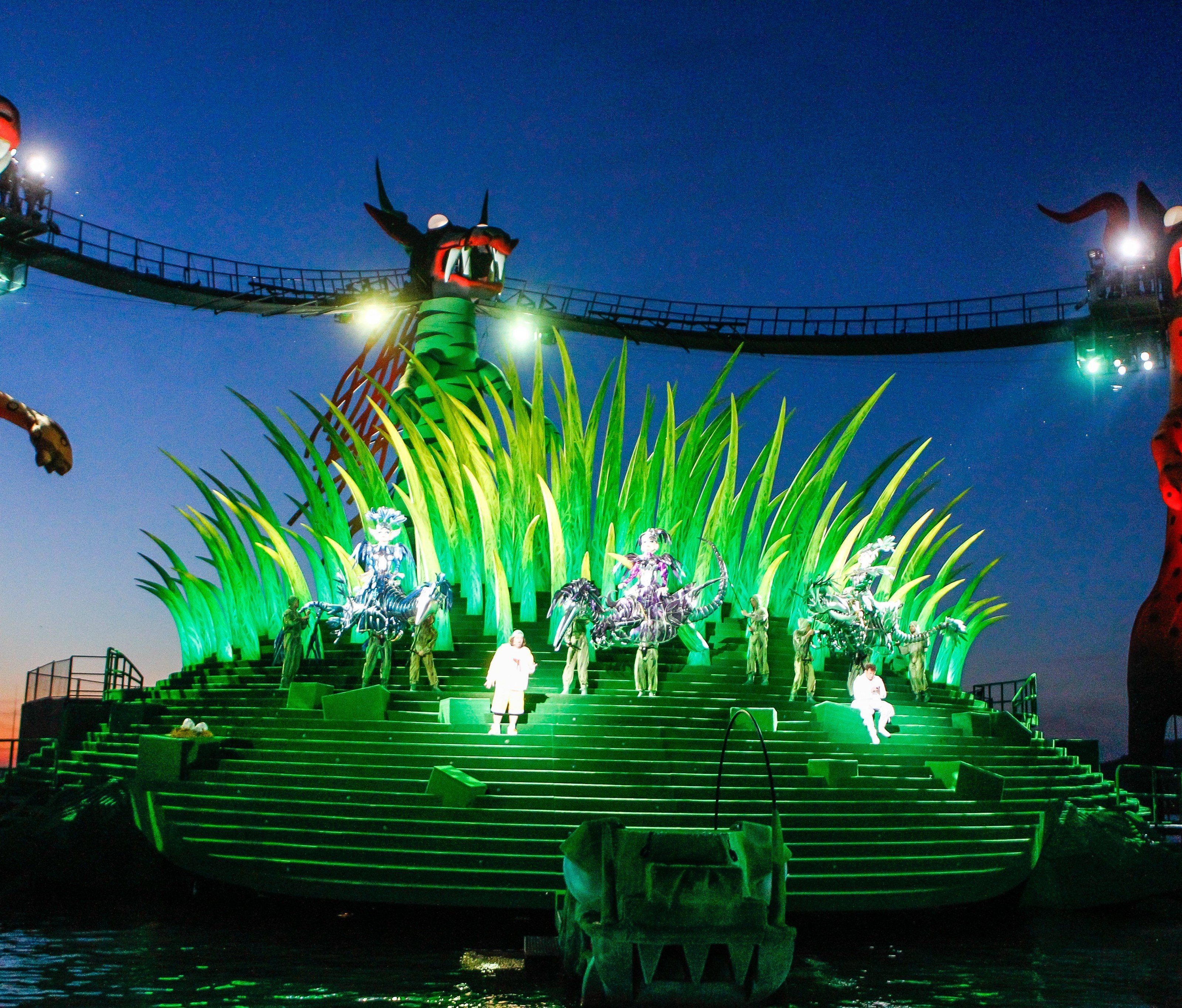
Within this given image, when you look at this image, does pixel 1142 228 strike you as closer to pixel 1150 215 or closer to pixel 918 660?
pixel 1150 215

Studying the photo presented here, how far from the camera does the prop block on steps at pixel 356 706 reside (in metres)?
16.5

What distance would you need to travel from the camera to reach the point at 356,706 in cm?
1656

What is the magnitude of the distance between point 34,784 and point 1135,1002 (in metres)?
17.2

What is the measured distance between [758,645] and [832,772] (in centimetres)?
345

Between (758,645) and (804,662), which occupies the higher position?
(758,645)

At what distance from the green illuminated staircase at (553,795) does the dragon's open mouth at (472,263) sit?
1363 centimetres

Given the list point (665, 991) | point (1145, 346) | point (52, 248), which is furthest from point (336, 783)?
point (1145, 346)

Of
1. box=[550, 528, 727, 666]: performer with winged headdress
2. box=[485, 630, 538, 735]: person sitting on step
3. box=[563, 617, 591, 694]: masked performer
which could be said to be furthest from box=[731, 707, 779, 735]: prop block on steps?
box=[485, 630, 538, 735]: person sitting on step

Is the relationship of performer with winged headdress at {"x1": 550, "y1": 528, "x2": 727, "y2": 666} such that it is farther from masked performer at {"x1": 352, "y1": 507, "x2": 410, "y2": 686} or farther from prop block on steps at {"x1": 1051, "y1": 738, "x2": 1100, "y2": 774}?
prop block on steps at {"x1": 1051, "y1": 738, "x2": 1100, "y2": 774}

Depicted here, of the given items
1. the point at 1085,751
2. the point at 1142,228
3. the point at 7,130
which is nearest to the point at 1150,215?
the point at 1142,228

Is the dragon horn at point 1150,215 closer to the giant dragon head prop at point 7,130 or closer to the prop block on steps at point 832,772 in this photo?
the prop block on steps at point 832,772

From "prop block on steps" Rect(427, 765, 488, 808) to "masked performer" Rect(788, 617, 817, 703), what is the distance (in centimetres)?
582

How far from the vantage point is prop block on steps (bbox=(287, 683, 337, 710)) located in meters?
17.2

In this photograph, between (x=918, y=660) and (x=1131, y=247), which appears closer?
(x=918, y=660)
